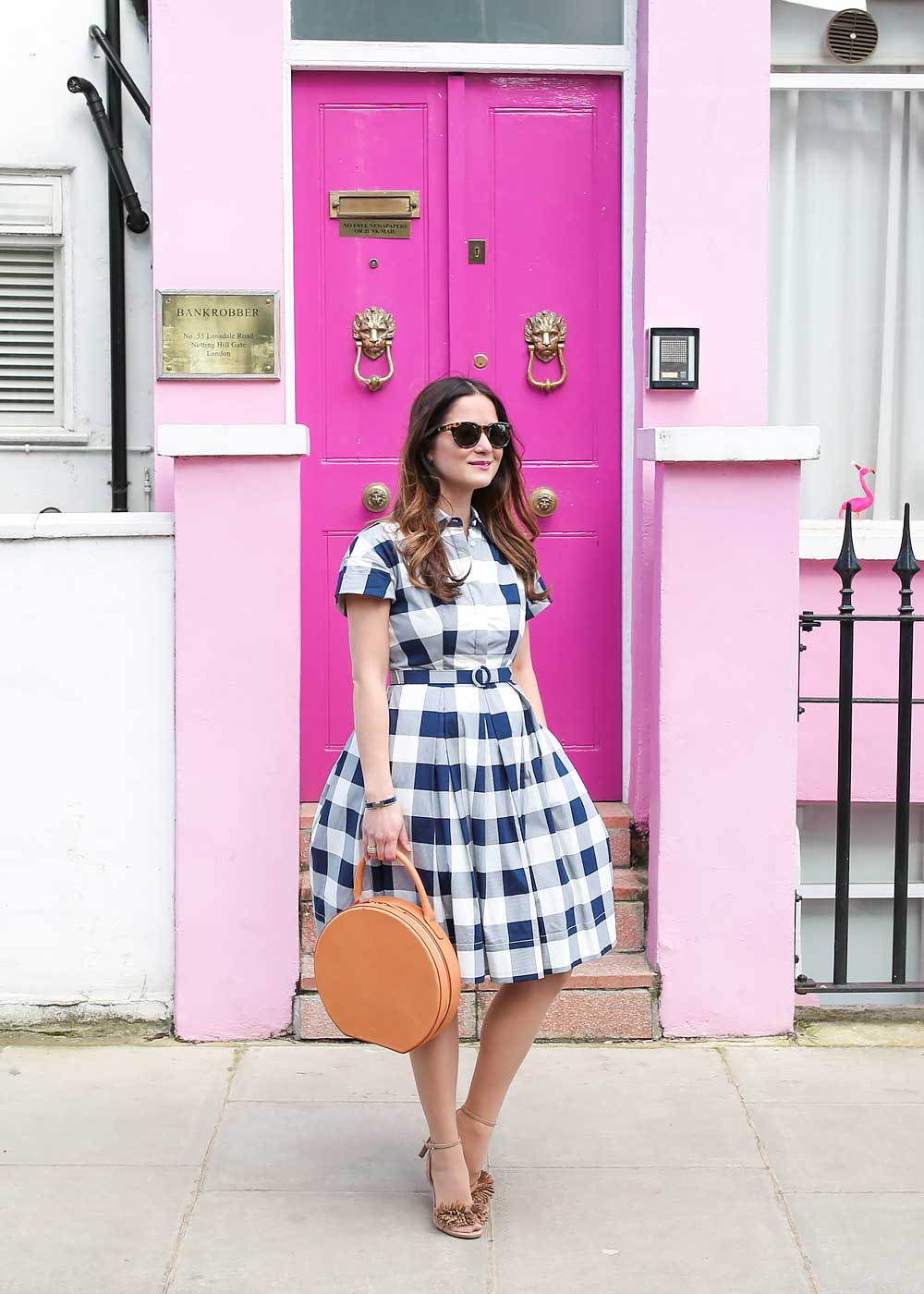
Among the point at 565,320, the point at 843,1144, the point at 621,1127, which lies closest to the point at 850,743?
the point at 843,1144

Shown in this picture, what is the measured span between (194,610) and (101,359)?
1658 mm

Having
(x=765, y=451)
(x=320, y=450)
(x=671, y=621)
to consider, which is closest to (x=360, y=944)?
(x=671, y=621)

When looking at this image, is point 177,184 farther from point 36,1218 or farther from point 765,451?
point 36,1218

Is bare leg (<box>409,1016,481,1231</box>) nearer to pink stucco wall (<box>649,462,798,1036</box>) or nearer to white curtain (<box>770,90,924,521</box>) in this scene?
pink stucco wall (<box>649,462,798,1036</box>)

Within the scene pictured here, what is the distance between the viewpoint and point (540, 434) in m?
5.16

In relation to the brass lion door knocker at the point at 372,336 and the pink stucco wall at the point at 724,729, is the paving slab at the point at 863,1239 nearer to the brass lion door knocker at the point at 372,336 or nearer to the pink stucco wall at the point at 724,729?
the pink stucco wall at the point at 724,729

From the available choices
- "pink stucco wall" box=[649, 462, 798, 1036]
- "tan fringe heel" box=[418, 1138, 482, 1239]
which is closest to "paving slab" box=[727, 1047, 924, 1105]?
"pink stucco wall" box=[649, 462, 798, 1036]

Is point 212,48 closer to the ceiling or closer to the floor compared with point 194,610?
closer to the ceiling

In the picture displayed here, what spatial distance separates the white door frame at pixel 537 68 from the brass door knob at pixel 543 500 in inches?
10.1

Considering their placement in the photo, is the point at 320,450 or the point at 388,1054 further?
the point at 320,450

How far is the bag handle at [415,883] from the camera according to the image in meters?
3.11

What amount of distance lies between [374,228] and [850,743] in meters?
2.38

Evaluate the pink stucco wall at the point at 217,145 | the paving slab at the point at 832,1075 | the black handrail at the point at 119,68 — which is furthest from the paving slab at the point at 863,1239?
the black handrail at the point at 119,68

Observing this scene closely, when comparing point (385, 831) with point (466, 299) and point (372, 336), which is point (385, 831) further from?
point (466, 299)
